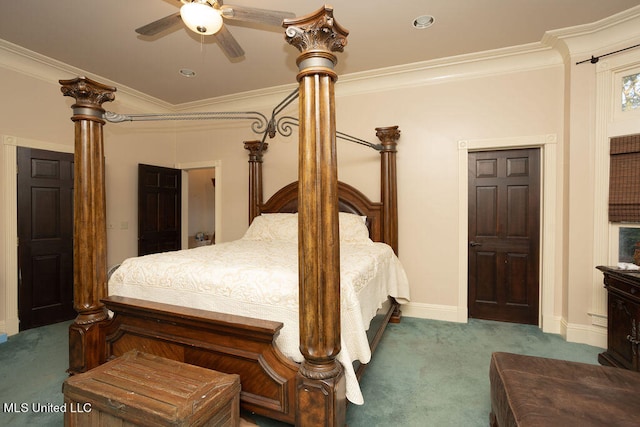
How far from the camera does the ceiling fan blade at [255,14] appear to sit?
190 cm

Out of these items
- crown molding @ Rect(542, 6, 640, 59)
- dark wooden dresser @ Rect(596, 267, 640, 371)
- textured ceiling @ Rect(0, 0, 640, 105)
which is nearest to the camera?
dark wooden dresser @ Rect(596, 267, 640, 371)

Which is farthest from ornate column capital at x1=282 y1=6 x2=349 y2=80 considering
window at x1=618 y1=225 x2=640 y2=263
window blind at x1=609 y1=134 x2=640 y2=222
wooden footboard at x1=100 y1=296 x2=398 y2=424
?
window at x1=618 y1=225 x2=640 y2=263

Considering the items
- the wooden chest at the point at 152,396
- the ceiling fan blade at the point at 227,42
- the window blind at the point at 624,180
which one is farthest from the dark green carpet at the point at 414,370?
the ceiling fan blade at the point at 227,42

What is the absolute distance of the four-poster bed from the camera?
1400 millimetres

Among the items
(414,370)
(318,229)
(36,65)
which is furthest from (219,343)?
(36,65)

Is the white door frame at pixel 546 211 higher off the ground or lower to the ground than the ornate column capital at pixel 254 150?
lower

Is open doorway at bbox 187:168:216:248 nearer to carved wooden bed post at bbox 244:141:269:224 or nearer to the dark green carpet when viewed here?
carved wooden bed post at bbox 244:141:269:224

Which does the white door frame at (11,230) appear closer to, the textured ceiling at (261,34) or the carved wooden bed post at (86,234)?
the textured ceiling at (261,34)

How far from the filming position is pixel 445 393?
210cm

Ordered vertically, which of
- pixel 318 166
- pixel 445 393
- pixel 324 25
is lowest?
pixel 445 393

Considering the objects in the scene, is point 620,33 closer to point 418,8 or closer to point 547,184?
point 547,184

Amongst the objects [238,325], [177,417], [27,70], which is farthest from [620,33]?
[27,70]

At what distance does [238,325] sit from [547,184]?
332 cm

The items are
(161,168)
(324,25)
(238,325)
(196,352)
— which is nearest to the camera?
(324,25)
